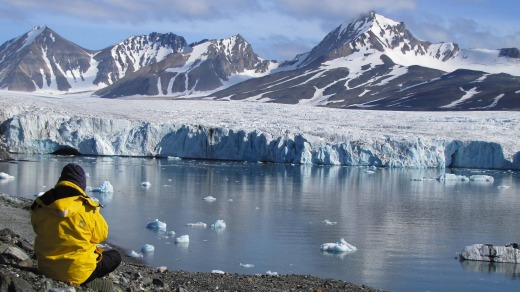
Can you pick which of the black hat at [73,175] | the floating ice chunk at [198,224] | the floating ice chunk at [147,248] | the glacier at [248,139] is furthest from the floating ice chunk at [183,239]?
the glacier at [248,139]

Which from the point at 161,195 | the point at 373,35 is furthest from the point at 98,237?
the point at 373,35

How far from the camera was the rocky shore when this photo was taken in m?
5.00

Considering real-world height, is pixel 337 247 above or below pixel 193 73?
below

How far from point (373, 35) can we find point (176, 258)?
15648 centimetres

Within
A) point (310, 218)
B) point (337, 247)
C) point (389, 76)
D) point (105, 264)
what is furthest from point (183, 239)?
point (389, 76)

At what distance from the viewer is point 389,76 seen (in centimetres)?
13325

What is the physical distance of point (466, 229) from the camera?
52.0ft

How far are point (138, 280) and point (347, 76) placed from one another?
131m

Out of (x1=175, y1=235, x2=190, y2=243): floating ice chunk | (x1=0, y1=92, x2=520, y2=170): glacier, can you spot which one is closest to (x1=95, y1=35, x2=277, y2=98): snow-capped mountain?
(x1=0, y1=92, x2=520, y2=170): glacier

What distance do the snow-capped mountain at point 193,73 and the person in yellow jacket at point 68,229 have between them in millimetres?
148527

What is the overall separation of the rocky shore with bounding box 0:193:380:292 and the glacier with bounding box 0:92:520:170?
22849 mm

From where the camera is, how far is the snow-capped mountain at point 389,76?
104062mm

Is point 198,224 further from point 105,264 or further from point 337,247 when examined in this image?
point 105,264

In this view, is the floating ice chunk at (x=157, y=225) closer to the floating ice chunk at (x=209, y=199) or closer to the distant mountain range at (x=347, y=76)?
the floating ice chunk at (x=209, y=199)
